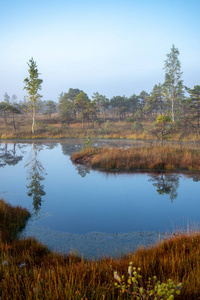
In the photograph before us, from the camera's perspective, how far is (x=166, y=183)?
1181cm

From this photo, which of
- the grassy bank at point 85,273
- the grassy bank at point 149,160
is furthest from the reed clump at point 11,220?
the grassy bank at point 149,160

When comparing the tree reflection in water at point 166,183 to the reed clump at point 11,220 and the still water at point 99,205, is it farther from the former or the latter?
the reed clump at point 11,220

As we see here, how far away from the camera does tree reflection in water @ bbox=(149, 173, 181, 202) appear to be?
34.1ft

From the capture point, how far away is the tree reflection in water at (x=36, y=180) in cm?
952

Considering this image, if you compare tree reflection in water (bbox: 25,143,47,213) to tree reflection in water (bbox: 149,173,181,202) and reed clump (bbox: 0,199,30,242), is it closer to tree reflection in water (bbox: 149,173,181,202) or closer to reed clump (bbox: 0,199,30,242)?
reed clump (bbox: 0,199,30,242)

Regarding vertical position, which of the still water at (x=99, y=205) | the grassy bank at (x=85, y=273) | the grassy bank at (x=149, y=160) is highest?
the grassy bank at (x=149, y=160)

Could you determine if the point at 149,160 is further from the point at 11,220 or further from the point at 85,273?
the point at 85,273

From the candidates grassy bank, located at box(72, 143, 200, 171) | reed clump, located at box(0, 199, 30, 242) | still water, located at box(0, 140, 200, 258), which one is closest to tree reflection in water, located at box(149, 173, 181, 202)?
still water, located at box(0, 140, 200, 258)

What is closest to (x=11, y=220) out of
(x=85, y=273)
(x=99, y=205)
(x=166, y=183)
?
(x=99, y=205)

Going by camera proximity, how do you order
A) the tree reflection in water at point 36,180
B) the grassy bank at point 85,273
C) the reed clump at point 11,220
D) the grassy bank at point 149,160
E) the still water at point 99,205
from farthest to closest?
the grassy bank at point 149,160 < the tree reflection in water at point 36,180 < the still water at point 99,205 < the reed clump at point 11,220 < the grassy bank at point 85,273

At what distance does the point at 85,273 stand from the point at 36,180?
34.0 feet

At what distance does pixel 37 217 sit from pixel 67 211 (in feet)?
3.75

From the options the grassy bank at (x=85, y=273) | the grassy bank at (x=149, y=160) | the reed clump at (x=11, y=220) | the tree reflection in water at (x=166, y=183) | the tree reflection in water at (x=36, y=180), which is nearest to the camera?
the grassy bank at (x=85, y=273)

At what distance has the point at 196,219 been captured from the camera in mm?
7383
